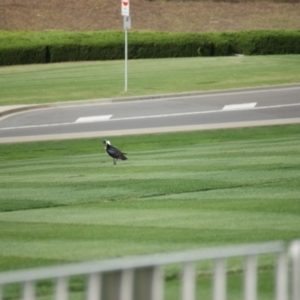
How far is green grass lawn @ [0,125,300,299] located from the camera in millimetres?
9500

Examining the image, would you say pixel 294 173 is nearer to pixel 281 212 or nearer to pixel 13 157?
pixel 281 212

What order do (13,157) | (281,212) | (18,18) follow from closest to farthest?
(281,212) < (13,157) < (18,18)

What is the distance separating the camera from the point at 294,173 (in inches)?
559

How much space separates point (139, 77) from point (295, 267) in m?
32.0

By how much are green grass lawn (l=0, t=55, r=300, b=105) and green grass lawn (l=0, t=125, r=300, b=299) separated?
40.7ft

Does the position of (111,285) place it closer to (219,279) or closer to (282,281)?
(219,279)

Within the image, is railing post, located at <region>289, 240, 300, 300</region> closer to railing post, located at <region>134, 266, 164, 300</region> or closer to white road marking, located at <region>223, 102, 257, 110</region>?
railing post, located at <region>134, 266, 164, 300</region>

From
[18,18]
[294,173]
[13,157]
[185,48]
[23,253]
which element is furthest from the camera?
[18,18]

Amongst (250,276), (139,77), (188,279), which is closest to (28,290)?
(188,279)

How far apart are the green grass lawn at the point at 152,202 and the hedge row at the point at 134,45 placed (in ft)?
81.6

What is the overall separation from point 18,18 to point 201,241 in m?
42.7

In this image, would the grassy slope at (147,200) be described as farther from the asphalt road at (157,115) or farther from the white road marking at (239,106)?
the white road marking at (239,106)

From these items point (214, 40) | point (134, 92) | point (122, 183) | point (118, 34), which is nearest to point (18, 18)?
point (118, 34)

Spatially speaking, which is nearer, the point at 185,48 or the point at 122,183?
the point at 122,183
